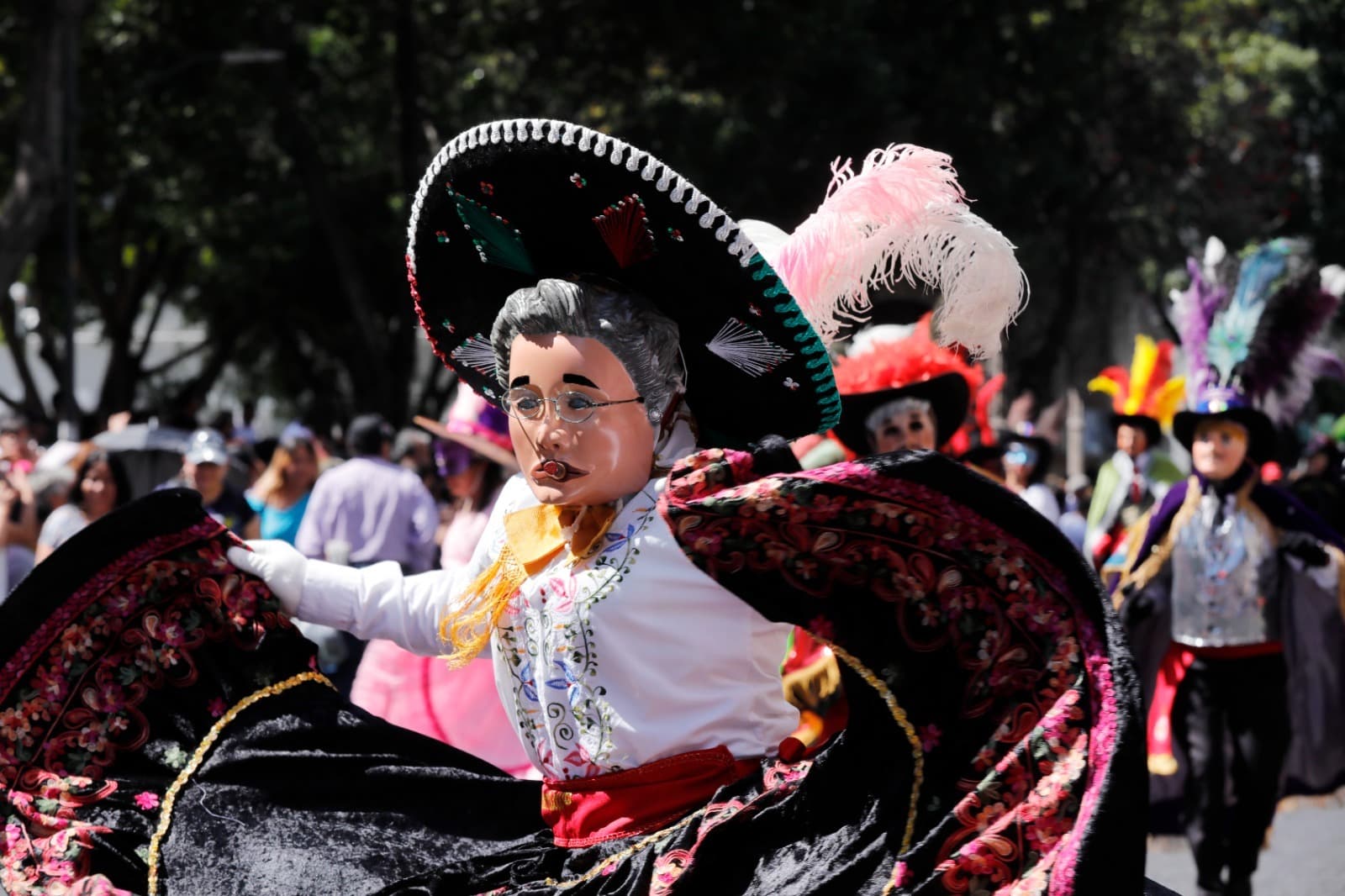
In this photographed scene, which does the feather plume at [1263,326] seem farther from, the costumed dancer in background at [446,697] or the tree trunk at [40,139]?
the tree trunk at [40,139]

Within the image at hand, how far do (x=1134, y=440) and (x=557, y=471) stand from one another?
6627 millimetres

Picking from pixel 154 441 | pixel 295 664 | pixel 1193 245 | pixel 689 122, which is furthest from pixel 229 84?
pixel 295 664

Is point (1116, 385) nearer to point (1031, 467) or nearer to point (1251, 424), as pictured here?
point (1031, 467)

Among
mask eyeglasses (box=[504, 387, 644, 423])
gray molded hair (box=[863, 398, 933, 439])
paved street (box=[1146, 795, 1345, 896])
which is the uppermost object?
mask eyeglasses (box=[504, 387, 644, 423])

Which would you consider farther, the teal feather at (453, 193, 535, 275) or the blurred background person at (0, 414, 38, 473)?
the blurred background person at (0, 414, 38, 473)

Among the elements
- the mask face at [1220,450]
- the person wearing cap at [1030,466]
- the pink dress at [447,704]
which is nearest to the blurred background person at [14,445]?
the pink dress at [447,704]

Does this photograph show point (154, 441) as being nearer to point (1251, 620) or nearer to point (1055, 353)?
point (1251, 620)

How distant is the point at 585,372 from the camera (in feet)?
11.1

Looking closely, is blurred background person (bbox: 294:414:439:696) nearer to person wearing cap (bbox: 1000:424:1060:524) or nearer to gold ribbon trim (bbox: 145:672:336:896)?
person wearing cap (bbox: 1000:424:1060:524)

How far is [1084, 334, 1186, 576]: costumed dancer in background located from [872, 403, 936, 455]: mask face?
240 centimetres

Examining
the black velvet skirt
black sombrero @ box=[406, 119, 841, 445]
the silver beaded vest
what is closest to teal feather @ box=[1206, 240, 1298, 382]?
the silver beaded vest

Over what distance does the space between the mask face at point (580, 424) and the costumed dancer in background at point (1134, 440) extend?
514cm

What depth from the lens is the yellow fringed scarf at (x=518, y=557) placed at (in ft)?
11.3

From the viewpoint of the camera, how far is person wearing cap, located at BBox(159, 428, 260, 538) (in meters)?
7.60
